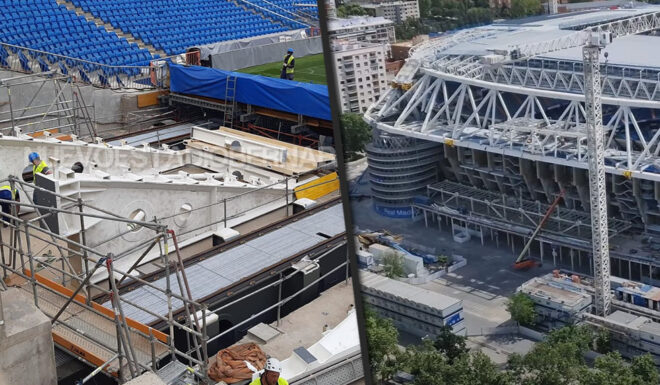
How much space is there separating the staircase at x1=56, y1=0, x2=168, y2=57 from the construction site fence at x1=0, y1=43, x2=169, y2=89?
3.16 ft

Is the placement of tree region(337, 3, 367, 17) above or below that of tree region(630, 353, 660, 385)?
above

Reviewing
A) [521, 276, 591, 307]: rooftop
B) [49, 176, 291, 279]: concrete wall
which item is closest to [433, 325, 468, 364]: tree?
[521, 276, 591, 307]: rooftop

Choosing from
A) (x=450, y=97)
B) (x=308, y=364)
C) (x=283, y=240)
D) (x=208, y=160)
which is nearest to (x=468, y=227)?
(x=450, y=97)

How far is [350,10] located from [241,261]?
259 cm

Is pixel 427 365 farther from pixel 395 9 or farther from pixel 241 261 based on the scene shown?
pixel 241 261

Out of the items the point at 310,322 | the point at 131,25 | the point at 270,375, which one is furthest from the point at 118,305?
the point at 131,25

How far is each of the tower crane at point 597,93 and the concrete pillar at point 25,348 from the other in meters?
→ 1.77

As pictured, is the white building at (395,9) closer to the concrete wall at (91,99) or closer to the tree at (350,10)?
the tree at (350,10)

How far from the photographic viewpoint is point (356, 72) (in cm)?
122

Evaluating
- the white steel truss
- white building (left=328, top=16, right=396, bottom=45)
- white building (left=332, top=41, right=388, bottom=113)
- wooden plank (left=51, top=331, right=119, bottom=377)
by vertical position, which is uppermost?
white building (left=328, top=16, right=396, bottom=45)

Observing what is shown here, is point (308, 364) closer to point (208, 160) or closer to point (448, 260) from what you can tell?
point (448, 260)

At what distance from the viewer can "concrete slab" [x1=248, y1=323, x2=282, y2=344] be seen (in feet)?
10.9

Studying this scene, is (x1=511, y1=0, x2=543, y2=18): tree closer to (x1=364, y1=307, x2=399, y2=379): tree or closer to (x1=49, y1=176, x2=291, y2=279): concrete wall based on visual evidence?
(x1=364, y1=307, x2=399, y2=379): tree

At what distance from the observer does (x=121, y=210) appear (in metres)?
Result: 3.90
